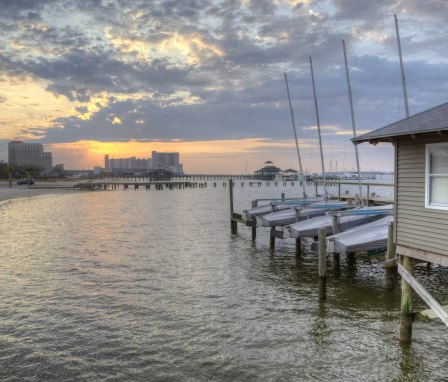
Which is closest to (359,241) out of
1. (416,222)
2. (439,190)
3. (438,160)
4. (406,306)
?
(406,306)

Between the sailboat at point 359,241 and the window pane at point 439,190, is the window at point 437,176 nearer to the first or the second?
the window pane at point 439,190

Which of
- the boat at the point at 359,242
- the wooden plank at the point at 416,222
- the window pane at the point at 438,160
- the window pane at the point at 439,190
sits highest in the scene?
the window pane at the point at 438,160

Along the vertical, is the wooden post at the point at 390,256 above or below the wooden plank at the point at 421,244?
below

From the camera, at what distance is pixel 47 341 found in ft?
35.5

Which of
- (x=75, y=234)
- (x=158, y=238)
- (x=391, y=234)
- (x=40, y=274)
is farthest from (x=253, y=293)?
(x=75, y=234)

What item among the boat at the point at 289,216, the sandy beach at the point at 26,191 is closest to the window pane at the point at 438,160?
the boat at the point at 289,216

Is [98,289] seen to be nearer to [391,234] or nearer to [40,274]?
[40,274]

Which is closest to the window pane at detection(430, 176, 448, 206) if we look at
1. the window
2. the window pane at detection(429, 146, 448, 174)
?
the window

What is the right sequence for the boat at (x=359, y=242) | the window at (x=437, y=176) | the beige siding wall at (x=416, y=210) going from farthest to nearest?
the boat at (x=359, y=242) < the beige siding wall at (x=416, y=210) < the window at (x=437, y=176)

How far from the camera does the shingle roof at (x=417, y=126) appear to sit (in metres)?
9.02

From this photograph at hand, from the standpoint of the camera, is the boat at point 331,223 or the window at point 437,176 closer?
the window at point 437,176

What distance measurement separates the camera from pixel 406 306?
1039cm

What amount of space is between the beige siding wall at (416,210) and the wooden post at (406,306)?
55cm

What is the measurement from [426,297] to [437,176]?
2.66 metres
